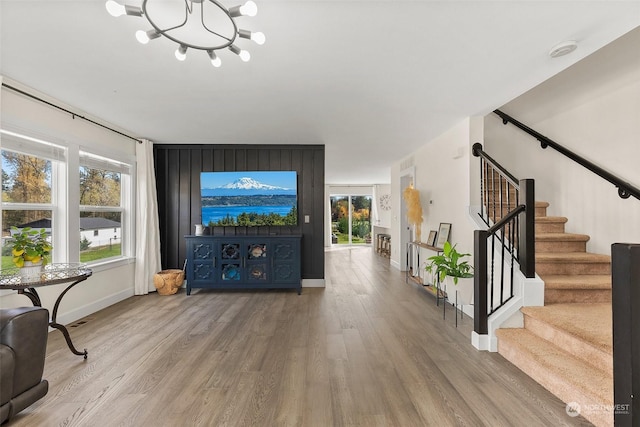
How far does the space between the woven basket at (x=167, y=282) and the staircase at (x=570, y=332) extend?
4.38 meters

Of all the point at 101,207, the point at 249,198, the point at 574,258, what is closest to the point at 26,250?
the point at 101,207

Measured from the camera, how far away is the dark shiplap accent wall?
5035 millimetres

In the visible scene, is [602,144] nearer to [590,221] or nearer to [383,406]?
[590,221]

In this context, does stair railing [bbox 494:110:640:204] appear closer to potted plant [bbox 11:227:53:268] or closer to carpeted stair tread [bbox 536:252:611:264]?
carpeted stair tread [bbox 536:252:611:264]

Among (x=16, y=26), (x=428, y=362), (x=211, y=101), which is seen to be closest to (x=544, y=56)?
(x=428, y=362)

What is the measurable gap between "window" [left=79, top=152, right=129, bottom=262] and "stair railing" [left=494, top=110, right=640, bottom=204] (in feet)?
18.3

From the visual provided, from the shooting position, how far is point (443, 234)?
13.8ft

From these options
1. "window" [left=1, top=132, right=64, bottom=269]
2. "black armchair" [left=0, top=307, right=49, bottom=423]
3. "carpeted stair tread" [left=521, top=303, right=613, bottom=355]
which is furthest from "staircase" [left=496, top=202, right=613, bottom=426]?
"window" [left=1, top=132, right=64, bottom=269]

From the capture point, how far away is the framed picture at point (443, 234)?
4098 mm

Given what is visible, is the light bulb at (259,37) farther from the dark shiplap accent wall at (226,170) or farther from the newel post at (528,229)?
the dark shiplap accent wall at (226,170)

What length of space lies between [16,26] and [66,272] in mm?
1803

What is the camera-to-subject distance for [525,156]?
4.07m

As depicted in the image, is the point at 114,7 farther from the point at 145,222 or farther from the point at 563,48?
the point at 145,222

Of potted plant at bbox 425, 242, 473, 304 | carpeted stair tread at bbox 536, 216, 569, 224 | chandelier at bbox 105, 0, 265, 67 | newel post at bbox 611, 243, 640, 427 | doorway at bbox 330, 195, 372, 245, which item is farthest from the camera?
doorway at bbox 330, 195, 372, 245
